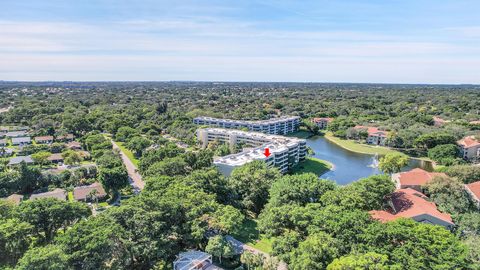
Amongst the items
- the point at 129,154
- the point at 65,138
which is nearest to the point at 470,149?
the point at 129,154

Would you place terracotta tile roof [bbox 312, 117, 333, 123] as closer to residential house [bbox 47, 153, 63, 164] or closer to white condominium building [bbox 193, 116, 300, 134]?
white condominium building [bbox 193, 116, 300, 134]

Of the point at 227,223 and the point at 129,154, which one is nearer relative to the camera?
the point at 227,223

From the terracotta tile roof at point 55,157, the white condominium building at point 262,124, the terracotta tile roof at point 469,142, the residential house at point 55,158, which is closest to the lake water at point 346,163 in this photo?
the terracotta tile roof at point 469,142

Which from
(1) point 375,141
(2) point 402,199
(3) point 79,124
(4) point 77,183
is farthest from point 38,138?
(1) point 375,141

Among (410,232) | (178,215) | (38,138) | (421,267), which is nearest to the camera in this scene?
(421,267)

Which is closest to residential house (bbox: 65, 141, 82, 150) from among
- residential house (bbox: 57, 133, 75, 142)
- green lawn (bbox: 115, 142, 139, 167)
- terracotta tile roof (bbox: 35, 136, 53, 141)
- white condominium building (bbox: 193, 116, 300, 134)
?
residential house (bbox: 57, 133, 75, 142)

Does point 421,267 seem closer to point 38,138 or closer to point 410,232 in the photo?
point 410,232

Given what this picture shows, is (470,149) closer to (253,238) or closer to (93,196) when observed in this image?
(253,238)

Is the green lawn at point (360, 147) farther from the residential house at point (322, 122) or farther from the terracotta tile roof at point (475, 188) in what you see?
the terracotta tile roof at point (475, 188)
